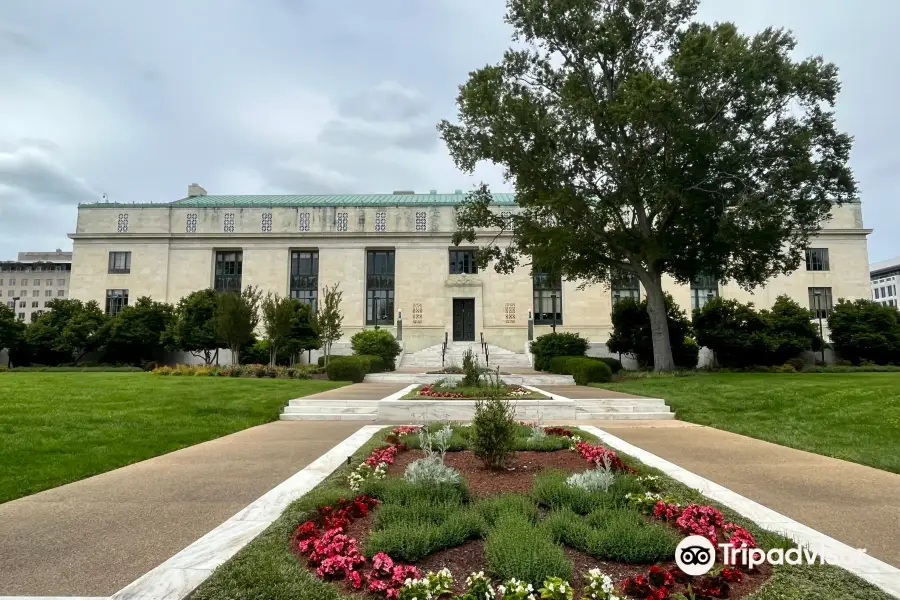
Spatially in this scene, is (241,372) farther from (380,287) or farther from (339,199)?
(339,199)

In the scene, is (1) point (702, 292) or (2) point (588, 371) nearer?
(2) point (588, 371)

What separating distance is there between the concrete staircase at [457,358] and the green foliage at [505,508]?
92.3 ft

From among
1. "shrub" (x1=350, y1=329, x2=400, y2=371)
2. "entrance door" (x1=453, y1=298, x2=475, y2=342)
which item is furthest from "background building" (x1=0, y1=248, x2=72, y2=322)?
"shrub" (x1=350, y1=329, x2=400, y2=371)

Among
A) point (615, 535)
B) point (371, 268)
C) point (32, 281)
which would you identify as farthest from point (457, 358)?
point (32, 281)

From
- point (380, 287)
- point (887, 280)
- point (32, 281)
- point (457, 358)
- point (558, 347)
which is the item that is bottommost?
point (457, 358)

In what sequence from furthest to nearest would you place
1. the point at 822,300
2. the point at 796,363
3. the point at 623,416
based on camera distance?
the point at 822,300
the point at 796,363
the point at 623,416

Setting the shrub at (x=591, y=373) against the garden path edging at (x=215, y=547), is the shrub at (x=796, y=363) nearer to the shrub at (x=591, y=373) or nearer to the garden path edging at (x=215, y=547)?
the shrub at (x=591, y=373)

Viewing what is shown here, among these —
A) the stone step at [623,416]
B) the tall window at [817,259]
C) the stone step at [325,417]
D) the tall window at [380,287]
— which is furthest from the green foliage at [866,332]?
the stone step at [325,417]

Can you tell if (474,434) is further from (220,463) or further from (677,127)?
(677,127)

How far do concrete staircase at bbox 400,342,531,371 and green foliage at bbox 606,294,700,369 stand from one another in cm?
669

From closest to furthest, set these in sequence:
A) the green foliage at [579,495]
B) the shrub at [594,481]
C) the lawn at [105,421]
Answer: the green foliage at [579,495], the shrub at [594,481], the lawn at [105,421]

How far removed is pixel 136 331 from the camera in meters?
35.7

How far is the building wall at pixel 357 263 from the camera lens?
42.1 metres

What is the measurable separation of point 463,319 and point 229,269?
66.1 feet
